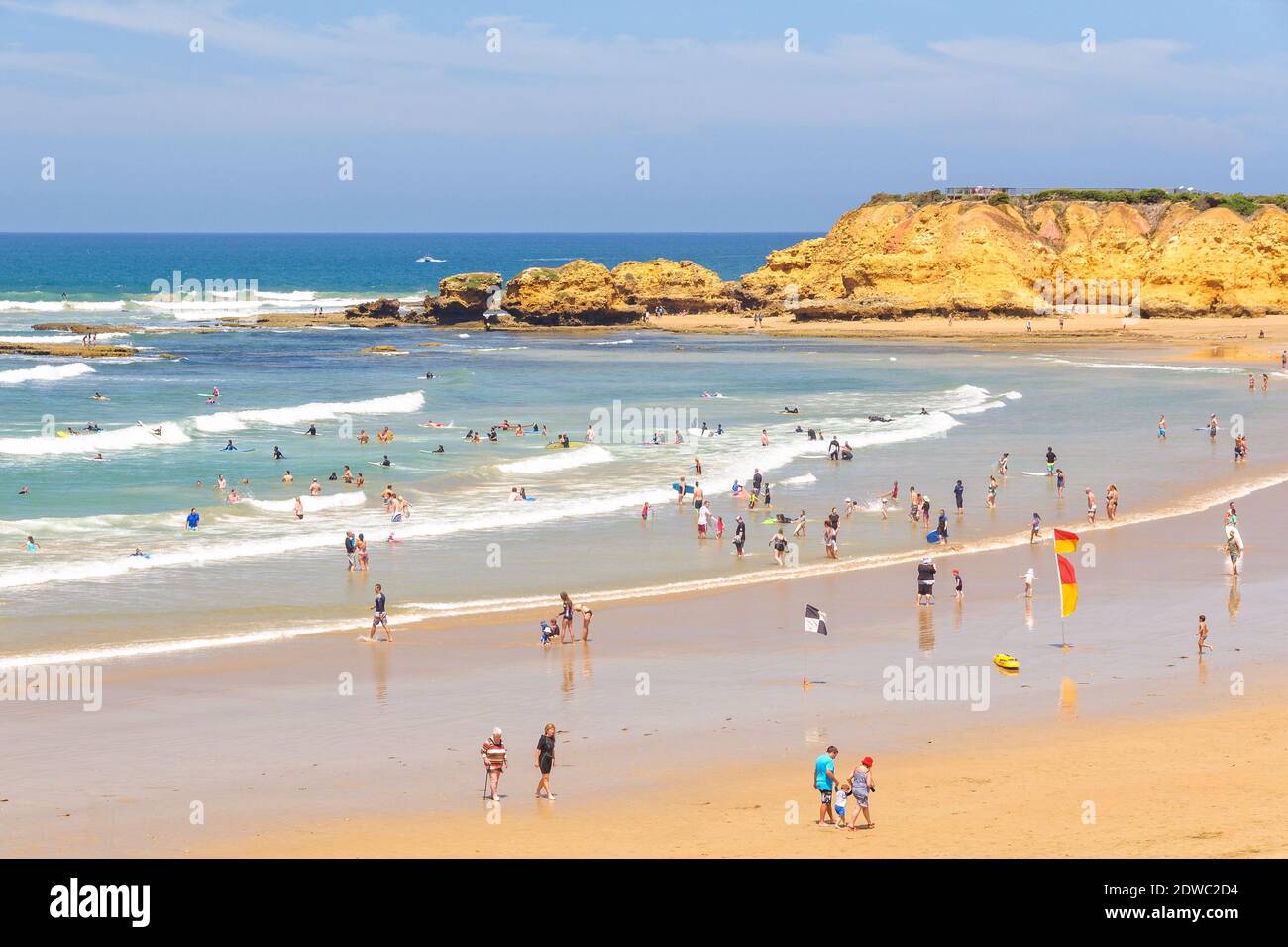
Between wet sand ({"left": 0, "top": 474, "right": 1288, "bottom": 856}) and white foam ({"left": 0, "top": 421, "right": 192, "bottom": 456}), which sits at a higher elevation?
white foam ({"left": 0, "top": 421, "right": 192, "bottom": 456})

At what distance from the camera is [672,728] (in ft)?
52.0

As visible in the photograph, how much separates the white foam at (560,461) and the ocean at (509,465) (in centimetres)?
13

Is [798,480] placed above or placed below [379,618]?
above

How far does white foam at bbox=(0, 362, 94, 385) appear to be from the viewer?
2266 inches

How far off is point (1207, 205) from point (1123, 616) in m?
76.6

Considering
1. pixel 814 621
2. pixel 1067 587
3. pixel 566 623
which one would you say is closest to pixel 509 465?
pixel 566 623

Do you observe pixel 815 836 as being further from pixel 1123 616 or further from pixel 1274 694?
pixel 1123 616

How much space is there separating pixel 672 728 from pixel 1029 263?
77.0 metres

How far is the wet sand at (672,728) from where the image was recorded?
12.7 m

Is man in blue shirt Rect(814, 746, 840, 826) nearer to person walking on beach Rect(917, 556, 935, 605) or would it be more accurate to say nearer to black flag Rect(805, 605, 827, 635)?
black flag Rect(805, 605, 827, 635)

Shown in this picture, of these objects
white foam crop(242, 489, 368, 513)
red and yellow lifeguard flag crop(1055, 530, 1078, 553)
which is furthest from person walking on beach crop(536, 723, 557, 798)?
white foam crop(242, 489, 368, 513)

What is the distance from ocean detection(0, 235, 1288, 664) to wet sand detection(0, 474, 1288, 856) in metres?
2.77

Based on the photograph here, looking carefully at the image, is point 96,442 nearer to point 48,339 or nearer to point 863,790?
point 863,790

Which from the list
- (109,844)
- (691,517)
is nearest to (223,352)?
(691,517)
